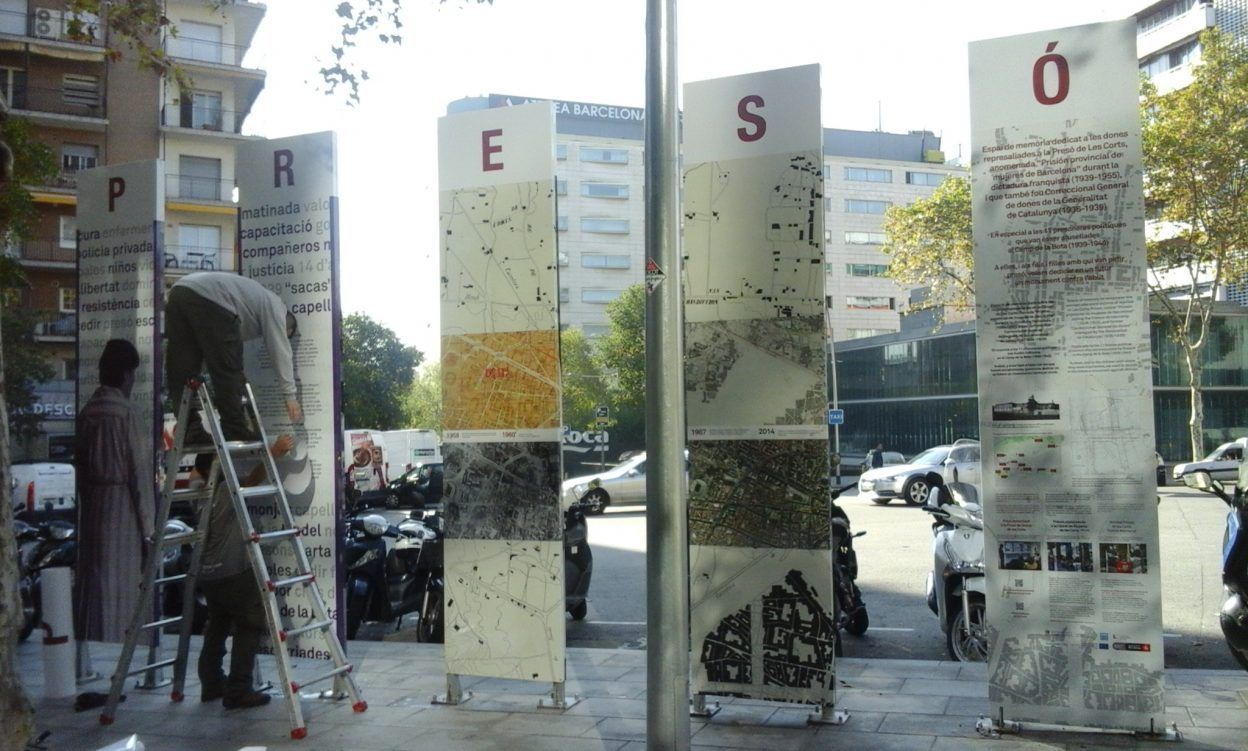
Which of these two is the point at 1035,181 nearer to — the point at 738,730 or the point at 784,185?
the point at 784,185

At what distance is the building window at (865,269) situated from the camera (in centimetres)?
7762

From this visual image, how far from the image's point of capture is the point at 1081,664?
557cm

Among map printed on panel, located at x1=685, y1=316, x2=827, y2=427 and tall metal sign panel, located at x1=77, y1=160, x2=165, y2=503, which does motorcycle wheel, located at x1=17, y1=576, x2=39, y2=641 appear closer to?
tall metal sign panel, located at x1=77, y1=160, x2=165, y2=503

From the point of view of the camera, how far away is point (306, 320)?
7273 mm

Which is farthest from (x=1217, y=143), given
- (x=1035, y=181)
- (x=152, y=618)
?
(x=152, y=618)

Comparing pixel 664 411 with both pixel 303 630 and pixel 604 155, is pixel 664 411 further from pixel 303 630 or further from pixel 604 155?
pixel 604 155

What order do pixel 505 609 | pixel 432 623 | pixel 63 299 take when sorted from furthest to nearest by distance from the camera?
pixel 63 299
pixel 432 623
pixel 505 609

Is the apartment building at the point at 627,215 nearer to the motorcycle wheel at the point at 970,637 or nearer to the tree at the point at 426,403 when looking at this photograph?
the tree at the point at 426,403

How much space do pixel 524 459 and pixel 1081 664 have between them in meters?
3.28

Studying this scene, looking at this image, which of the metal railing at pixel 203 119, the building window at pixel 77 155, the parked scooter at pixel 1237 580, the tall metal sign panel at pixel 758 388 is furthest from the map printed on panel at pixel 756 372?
the metal railing at pixel 203 119

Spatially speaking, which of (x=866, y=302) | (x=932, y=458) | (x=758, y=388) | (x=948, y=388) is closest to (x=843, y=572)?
(x=758, y=388)

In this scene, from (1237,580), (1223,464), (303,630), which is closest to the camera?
(1237,580)

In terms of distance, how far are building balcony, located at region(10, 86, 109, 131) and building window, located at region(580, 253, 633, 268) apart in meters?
37.8

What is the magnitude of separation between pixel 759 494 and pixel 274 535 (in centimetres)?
284
